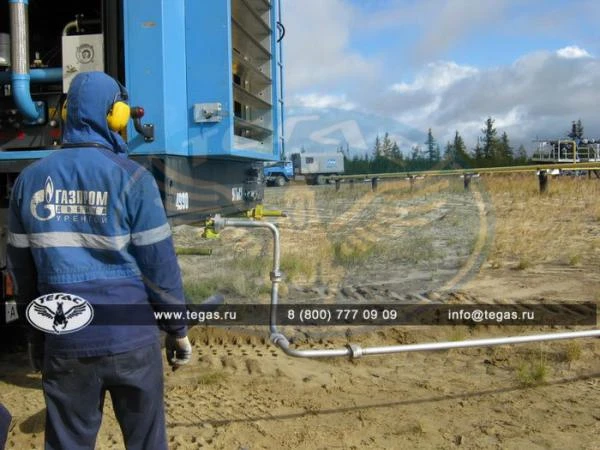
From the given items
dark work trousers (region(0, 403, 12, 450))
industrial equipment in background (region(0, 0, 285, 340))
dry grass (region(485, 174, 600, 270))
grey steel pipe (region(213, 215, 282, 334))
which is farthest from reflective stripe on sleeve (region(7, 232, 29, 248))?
dry grass (region(485, 174, 600, 270))

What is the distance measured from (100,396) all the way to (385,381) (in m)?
2.49

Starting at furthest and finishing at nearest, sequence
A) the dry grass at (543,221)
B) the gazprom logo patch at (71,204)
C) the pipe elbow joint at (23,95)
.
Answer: the dry grass at (543,221), the pipe elbow joint at (23,95), the gazprom logo patch at (71,204)

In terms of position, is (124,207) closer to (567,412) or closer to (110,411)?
(110,411)

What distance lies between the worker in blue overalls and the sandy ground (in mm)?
1228

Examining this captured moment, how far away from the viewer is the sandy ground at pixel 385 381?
3.56 metres

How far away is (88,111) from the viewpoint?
2.37 metres

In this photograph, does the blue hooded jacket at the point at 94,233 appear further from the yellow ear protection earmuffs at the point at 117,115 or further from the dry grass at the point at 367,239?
the dry grass at the point at 367,239

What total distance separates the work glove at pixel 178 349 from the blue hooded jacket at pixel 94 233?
0.20m

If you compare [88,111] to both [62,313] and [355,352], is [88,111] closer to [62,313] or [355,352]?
[62,313]

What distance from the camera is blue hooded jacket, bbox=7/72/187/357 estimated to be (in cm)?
228

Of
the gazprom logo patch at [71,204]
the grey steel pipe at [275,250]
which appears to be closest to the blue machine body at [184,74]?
the grey steel pipe at [275,250]

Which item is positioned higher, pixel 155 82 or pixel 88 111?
pixel 155 82

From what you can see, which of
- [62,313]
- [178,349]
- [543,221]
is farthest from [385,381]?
[543,221]

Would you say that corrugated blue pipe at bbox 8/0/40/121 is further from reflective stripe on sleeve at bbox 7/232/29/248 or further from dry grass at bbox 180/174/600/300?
dry grass at bbox 180/174/600/300
